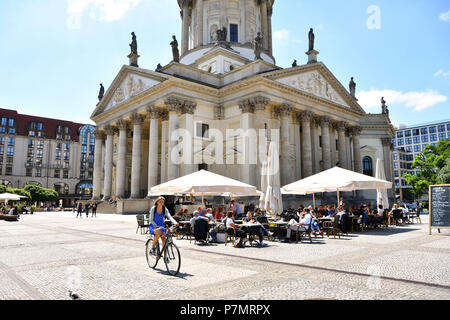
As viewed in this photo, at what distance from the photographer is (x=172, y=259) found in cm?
747

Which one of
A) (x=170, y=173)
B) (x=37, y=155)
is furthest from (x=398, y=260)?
(x=37, y=155)

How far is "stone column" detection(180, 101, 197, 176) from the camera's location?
31.1 metres

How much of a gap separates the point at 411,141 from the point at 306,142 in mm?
81994

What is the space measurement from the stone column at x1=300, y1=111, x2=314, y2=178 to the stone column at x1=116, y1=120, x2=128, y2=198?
66.8 ft

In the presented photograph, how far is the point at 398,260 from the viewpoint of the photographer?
8914 mm

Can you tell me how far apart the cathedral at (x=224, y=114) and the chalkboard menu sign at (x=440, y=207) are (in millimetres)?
16322

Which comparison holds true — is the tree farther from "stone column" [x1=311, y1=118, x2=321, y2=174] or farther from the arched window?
"stone column" [x1=311, y1=118, x2=321, y2=174]

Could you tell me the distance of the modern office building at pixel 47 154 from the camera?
73.8 metres

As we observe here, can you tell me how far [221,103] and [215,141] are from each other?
4120 mm

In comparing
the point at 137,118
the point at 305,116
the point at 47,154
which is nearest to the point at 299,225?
the point at 305,116

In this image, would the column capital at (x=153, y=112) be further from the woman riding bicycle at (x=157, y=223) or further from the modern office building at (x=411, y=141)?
the modern office building at (x=411, y=141)

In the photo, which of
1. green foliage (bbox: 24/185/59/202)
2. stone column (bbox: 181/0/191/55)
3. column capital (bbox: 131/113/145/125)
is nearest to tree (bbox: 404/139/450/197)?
stone column (bbox: 181/0/191/55)

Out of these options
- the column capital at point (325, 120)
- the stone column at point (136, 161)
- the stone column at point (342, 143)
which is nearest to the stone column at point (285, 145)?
the column capital at point (325, 120)
